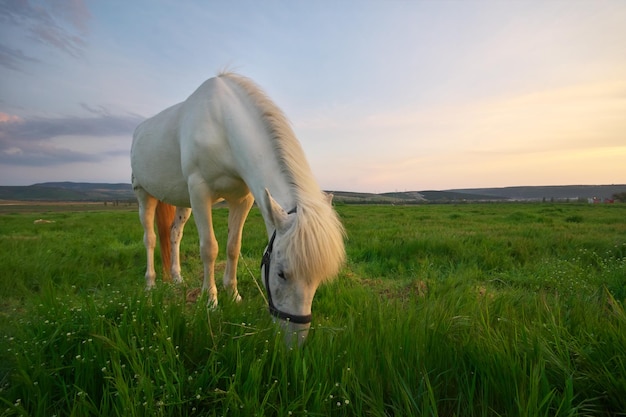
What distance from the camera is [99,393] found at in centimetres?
156

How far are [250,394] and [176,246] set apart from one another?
4.24 meters

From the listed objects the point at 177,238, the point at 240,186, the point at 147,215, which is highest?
the point at 240,186

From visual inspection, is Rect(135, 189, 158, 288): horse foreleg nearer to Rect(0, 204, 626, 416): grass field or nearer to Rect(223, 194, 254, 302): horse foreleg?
Rect(223, 194, 254, 302): horse foreleg

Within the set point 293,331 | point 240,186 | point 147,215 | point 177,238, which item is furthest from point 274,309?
point 147,215

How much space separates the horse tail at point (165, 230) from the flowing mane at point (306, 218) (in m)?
3.14

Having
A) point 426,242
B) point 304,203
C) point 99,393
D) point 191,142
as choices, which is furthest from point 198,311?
point 426,242

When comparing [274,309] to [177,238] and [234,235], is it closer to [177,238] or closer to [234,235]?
[234,235]

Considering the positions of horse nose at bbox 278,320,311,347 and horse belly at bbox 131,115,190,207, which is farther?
horse belly at bbox 131,115,190,207

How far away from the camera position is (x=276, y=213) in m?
2.44

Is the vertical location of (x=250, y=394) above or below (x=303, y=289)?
below

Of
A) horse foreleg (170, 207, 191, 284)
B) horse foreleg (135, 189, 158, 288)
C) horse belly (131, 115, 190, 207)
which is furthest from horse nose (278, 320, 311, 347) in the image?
horse foreleg (135, 189, 158, 288)

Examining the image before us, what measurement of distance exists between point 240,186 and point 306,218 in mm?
1630

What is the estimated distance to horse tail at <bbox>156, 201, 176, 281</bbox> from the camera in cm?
528

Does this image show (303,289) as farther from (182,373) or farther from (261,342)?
(182,373)
